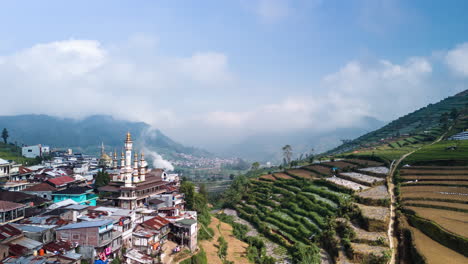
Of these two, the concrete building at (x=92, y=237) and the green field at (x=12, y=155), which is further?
the green field at (x=12, y=155)

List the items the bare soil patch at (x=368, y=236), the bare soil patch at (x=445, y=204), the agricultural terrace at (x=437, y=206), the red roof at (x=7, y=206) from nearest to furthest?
the agricultural terrace at (x=437, y=206) < the red roof at (x=7, y=206) < the bare soil patch at (x=368, y=236) < the bare soil patch at (x=445, y=204)

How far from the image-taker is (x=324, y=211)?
37.7m

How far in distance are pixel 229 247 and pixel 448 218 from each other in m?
22.2

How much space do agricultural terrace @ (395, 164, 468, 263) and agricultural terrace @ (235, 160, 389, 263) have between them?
A: 248cm

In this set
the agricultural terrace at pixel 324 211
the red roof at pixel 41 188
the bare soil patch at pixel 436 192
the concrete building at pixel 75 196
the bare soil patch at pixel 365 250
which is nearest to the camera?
the bare soil patch at pixel 365 250

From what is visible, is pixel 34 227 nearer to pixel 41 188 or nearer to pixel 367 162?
pixel 41 188

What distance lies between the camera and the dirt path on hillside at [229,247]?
32109 mm

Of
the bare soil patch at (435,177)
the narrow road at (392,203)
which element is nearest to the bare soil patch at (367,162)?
the narrow road at (392,203)

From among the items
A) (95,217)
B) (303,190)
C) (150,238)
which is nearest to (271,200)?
(303,190)

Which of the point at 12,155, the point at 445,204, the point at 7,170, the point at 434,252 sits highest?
the point at 12,155

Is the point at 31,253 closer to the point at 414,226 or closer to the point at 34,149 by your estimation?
the point at 414,226

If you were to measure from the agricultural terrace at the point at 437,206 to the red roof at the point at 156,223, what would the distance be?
72.1ft

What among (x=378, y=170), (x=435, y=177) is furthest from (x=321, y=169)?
(x=435, y=177)

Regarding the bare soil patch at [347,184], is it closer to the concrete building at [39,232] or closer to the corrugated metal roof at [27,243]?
the concrete building at [39,232]
